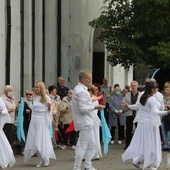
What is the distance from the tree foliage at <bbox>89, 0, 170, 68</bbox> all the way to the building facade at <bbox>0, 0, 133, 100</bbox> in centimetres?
248

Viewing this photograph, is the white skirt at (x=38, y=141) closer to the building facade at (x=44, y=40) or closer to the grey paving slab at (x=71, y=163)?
the grey paving slab at (x=71, y=163)

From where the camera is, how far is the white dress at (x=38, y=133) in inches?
618

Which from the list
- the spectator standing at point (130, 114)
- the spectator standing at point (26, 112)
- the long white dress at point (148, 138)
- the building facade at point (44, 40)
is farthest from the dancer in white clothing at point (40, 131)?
the building facade at point (44, 40)

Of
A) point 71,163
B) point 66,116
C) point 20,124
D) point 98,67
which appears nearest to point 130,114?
point 66,116

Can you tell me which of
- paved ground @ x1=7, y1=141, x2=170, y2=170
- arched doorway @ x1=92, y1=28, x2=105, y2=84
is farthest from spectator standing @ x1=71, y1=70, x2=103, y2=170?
arched doorway @ x1=92, y1=28, x2=105, y2=84

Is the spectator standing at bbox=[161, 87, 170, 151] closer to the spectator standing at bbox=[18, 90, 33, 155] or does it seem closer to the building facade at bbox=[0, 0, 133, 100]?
the spectator standing at bbox=[18, 90, 33, 155]

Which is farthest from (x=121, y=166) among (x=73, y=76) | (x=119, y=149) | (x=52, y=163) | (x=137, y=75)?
(x=137, y=75)

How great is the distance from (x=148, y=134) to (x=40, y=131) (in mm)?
2699

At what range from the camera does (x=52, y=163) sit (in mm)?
16156

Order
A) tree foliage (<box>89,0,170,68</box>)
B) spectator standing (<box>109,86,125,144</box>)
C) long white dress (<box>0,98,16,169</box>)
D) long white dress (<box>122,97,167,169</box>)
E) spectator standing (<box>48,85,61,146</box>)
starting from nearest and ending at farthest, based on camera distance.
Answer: long white dress (<box>0,98,16,169</box>), long white dress (<box>122,97,167,169</box>), spectator standing (<box>48,85,61,146</box>), spectator standing (<box>109,86,125,144</box>), tree foliage (<box>89,0,170,68</box>)

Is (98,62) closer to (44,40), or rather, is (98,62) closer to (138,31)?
(44,40)

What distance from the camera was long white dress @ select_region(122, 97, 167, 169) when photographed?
1424 centimetres

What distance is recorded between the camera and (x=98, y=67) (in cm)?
3144

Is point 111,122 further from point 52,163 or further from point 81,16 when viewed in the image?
point 81,16
